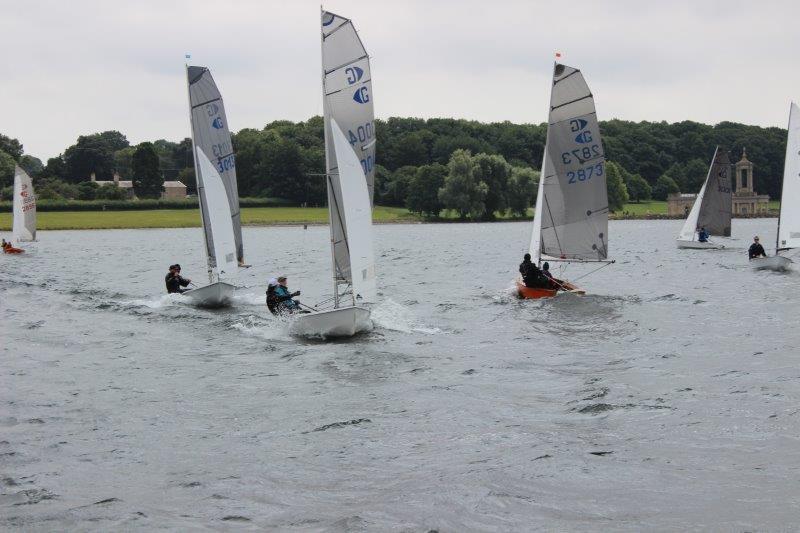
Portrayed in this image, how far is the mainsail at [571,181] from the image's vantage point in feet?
98.9

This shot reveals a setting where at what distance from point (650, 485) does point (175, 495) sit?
553cm

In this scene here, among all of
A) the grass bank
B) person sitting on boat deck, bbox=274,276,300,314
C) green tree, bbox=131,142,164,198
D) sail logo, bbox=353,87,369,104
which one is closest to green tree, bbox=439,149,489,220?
the grass bank

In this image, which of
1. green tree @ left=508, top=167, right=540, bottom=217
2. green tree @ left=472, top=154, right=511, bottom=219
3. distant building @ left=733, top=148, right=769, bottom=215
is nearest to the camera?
green tree @ left=472, top=154, right=511, bottom=219

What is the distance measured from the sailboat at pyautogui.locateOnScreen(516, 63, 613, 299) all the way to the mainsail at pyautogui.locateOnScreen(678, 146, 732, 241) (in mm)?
28432

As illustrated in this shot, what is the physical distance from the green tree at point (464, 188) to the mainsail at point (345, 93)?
10628cm

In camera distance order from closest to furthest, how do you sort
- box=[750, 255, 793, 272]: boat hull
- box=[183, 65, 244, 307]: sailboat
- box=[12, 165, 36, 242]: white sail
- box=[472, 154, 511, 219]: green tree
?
1. box=[183, 65, 244, 307]: sailboat
2. box=[750, 255, 793, 272]: boat hull
3. box=[12, 165, 36, 242]: white sail
4. box=[472, 154, 511, 219]: green tree

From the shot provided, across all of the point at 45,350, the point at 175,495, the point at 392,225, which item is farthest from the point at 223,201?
the point at 392,225

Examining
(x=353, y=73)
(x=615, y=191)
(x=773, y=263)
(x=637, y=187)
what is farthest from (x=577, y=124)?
(x=637, y=187)

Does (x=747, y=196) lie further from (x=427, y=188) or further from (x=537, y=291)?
(x=537, y=291)

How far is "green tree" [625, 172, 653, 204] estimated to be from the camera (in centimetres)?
18938

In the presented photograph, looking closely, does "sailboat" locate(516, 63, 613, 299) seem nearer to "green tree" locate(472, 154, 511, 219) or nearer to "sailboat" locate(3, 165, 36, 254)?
"sailboat" locate(3, 165, 36, 254)

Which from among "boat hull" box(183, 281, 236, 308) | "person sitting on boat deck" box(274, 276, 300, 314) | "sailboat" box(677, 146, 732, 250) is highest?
"sailboat" box(677, 146, 732, 250)

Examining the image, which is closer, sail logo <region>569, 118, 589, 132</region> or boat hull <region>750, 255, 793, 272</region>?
sail logo <region>569, 118, 589, 132</region>

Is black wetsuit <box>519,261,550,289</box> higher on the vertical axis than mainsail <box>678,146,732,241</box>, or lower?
lower
